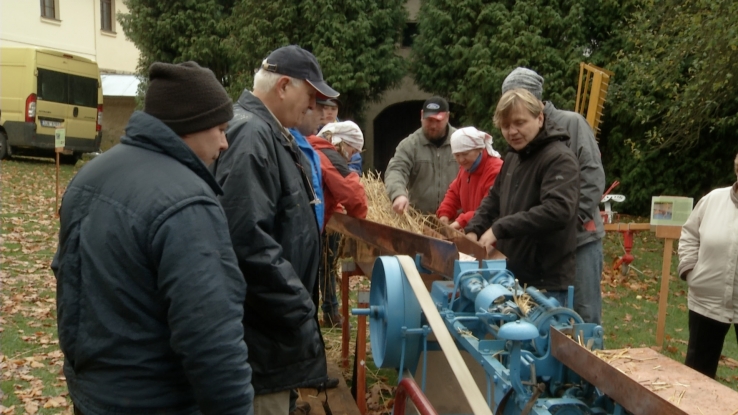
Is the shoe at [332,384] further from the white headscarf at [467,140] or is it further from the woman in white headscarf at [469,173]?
the white headscarf at [467,140]

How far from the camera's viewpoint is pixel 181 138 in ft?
6.19

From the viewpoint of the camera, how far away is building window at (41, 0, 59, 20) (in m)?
26.4

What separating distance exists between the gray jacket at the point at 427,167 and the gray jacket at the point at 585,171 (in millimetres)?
1534

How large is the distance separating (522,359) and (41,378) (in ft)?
13.3

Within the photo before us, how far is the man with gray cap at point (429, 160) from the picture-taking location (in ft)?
17.7

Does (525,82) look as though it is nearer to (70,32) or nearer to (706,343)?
(706,343)

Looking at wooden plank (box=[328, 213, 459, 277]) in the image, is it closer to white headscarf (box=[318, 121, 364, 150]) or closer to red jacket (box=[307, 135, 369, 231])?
red jacket (box=[307, 135, 369, 231])


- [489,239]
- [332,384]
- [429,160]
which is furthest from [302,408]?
[429,160]

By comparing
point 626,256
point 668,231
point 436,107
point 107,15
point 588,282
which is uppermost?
point 107,15

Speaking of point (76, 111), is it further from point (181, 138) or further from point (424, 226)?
point (181, 138)

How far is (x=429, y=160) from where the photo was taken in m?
5.45

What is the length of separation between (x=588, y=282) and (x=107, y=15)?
2948 centimetres

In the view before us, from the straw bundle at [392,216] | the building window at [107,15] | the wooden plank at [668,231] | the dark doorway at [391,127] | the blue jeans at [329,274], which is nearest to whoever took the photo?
the straw bundle at [392,216]

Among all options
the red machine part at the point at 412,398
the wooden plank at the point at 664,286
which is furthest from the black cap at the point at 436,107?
the red machine part at the point at 412,398
